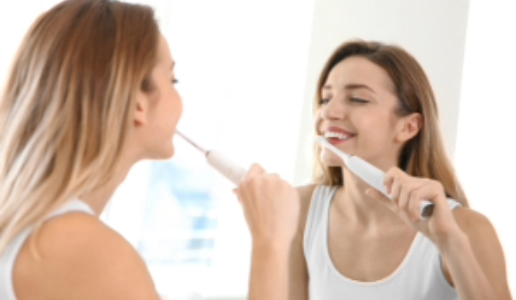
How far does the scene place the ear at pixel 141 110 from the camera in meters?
0.98

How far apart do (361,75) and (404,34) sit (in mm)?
1067

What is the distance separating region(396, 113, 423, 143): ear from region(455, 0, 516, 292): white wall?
0.84m

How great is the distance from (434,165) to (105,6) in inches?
34.9

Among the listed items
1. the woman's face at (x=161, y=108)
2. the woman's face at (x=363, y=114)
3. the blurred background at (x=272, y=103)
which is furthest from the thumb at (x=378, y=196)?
the blurred background at (x=272, y=103)

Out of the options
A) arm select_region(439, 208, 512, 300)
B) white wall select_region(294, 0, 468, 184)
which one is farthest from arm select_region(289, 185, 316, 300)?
white wall select_region(294, 0, 468, 184)

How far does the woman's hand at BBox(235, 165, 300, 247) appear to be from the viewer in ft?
3.30

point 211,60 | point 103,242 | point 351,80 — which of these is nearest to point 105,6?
point 103,242

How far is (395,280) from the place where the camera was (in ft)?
4.90

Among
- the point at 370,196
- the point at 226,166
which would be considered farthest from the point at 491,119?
the point at 226,166

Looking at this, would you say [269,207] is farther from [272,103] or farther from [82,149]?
[272,103]

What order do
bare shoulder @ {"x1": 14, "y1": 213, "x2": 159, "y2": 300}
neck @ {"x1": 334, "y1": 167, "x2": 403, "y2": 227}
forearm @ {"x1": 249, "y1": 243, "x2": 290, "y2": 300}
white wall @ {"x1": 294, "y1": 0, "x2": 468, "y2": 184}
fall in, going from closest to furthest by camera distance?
1. bare shoulder @ {"x1": 14, "y1": 213, "x2": 159, "y2": 300}
2. forearm @ {"x1": 249, "y1": 243, "x2": 290, "y2": 300}
3. neck @ {"x1": 334, "y1": 167, "x2": 403, "y2": 227}
4. white wall @ {"x1": 294, "y1": 0, "x2": 468, "y2": 184}

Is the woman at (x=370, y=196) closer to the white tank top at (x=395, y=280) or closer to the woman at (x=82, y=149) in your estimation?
the white tank top at (x=395, y=280)

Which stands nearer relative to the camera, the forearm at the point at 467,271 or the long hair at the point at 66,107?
the long hair at the point at 66,107

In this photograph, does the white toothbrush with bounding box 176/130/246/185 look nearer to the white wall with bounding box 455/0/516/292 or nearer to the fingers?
the fingers
